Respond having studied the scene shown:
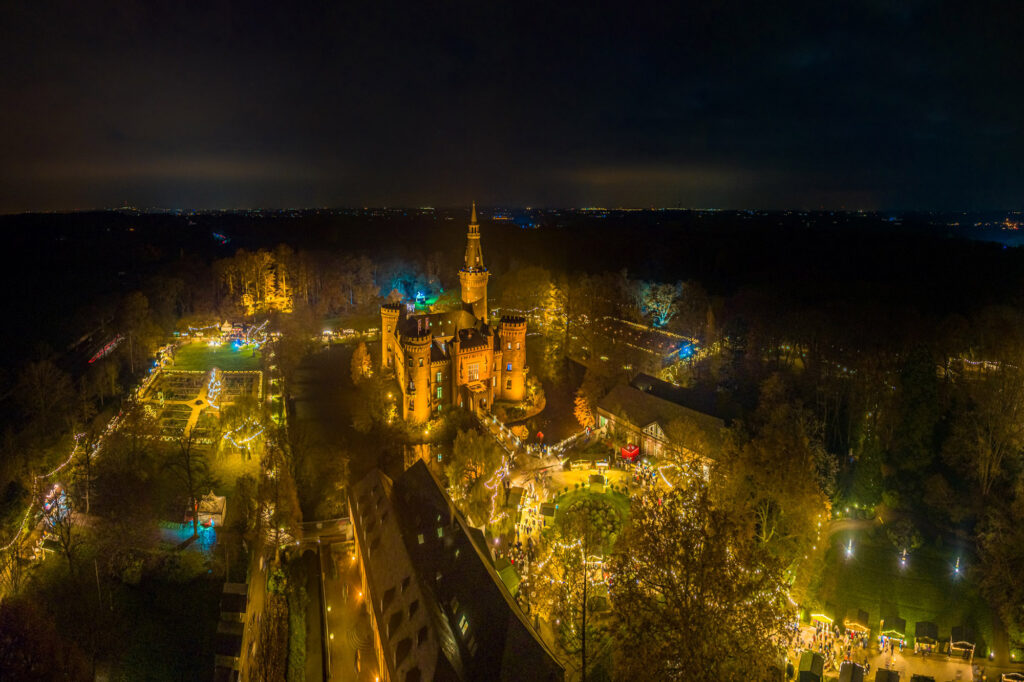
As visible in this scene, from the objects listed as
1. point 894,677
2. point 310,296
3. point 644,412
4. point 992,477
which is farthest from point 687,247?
point 894,677

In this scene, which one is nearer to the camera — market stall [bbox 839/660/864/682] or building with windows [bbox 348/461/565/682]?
building with windows [bbox 348/461/565/682]

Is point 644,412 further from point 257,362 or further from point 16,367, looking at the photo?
point 16,367

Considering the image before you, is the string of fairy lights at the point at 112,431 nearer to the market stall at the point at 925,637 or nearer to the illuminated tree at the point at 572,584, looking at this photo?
the illuminated tree at the point at 572,584

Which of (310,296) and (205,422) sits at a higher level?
(310,296)

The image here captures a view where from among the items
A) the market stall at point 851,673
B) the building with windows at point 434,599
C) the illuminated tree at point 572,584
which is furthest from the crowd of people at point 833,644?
the building with windows at point 434,599

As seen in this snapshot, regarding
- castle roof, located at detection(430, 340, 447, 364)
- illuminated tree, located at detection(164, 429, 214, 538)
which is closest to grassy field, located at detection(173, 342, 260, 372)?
illuminated tree, located at detection(164, 429, 214, 538)

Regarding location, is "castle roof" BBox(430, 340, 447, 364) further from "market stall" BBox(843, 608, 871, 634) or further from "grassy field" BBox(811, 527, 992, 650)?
"market stall" BBox(843, 608, 871, 634)
